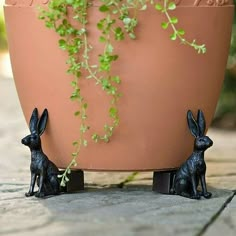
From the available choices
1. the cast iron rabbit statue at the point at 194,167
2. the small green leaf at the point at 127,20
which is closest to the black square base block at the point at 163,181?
the cast iron rabbit statue at the point at 194,167

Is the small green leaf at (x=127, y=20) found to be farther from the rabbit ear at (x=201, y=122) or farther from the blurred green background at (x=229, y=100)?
the blurred green background at (x=229, y=100)

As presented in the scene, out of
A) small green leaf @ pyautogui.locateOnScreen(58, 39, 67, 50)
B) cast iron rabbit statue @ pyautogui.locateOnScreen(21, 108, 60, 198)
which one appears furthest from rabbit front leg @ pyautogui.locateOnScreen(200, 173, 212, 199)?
small green leaf @ pyautogui.locateOnScreen(58, 39, 67, 50)

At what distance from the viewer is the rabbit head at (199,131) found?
2.25m

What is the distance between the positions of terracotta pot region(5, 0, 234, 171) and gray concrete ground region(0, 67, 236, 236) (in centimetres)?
12

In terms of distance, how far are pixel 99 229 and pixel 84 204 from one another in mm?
278

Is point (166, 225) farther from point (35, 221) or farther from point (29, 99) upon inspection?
point (29, 99)

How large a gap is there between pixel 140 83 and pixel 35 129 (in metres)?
0.36

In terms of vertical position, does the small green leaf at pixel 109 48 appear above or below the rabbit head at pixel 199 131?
above

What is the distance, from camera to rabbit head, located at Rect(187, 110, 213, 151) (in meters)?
2.25

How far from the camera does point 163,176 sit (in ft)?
7.74

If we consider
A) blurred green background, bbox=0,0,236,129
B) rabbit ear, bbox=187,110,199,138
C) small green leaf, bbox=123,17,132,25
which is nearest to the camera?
small green leaf, bbox=123,17,132,25

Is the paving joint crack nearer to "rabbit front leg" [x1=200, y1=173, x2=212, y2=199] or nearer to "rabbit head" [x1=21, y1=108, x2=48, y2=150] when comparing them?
"rabbit front leg" [x1=200, y1=173, x2=212, y2=199]

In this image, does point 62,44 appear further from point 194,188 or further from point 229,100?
point 229,100

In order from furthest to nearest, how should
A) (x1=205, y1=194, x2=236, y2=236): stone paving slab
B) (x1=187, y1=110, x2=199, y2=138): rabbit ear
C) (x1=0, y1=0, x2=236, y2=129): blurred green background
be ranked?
(x1=0, y1=0, x2=236, y2=129): blurred green background
(x1=187, y1=110, x2=199, y2=138): rabbit ear
(x1=205, y1=194, x2=236, y2=236): stone paving slab
